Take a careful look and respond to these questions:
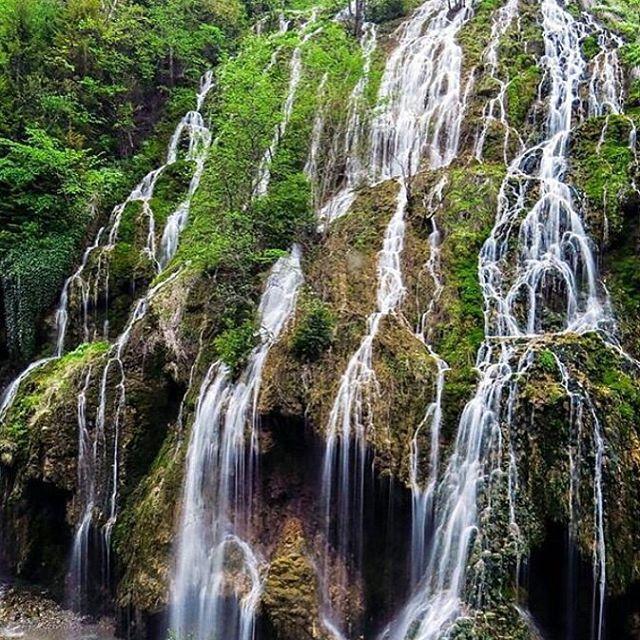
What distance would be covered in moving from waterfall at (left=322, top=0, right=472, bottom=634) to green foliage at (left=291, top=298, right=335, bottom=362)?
671mm

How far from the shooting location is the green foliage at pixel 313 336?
11.5m

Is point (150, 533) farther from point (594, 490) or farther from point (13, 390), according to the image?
point (594, 490)

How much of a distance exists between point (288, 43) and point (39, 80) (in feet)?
30.9

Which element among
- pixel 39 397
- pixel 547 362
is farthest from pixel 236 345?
pixel 547 362

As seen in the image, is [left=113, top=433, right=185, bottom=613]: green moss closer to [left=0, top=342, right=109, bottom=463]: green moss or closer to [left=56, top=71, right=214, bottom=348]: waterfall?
[left=0, top=342, right=109, bottom=463]: green moss

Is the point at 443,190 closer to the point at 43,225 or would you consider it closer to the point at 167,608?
the point at 167,608

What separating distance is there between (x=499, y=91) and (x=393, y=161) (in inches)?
146

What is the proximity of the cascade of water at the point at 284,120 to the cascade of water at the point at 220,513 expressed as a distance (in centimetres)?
605

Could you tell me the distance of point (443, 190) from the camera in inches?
567

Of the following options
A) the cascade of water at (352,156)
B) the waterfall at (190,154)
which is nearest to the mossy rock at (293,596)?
the cascade of water at (352,156)

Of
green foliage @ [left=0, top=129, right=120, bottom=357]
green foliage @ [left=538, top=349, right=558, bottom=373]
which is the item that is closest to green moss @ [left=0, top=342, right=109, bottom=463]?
green foliage @ [left=0, top=129, right=120, bottom=357]

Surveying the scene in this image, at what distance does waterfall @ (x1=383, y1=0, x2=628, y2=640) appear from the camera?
9102mm

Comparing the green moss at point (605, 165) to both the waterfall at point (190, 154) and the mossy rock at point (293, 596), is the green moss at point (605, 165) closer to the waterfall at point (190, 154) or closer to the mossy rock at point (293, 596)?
the mossy rock at point (293, 596)

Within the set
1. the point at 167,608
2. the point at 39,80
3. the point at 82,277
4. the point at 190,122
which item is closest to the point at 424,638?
the point at 167,608
